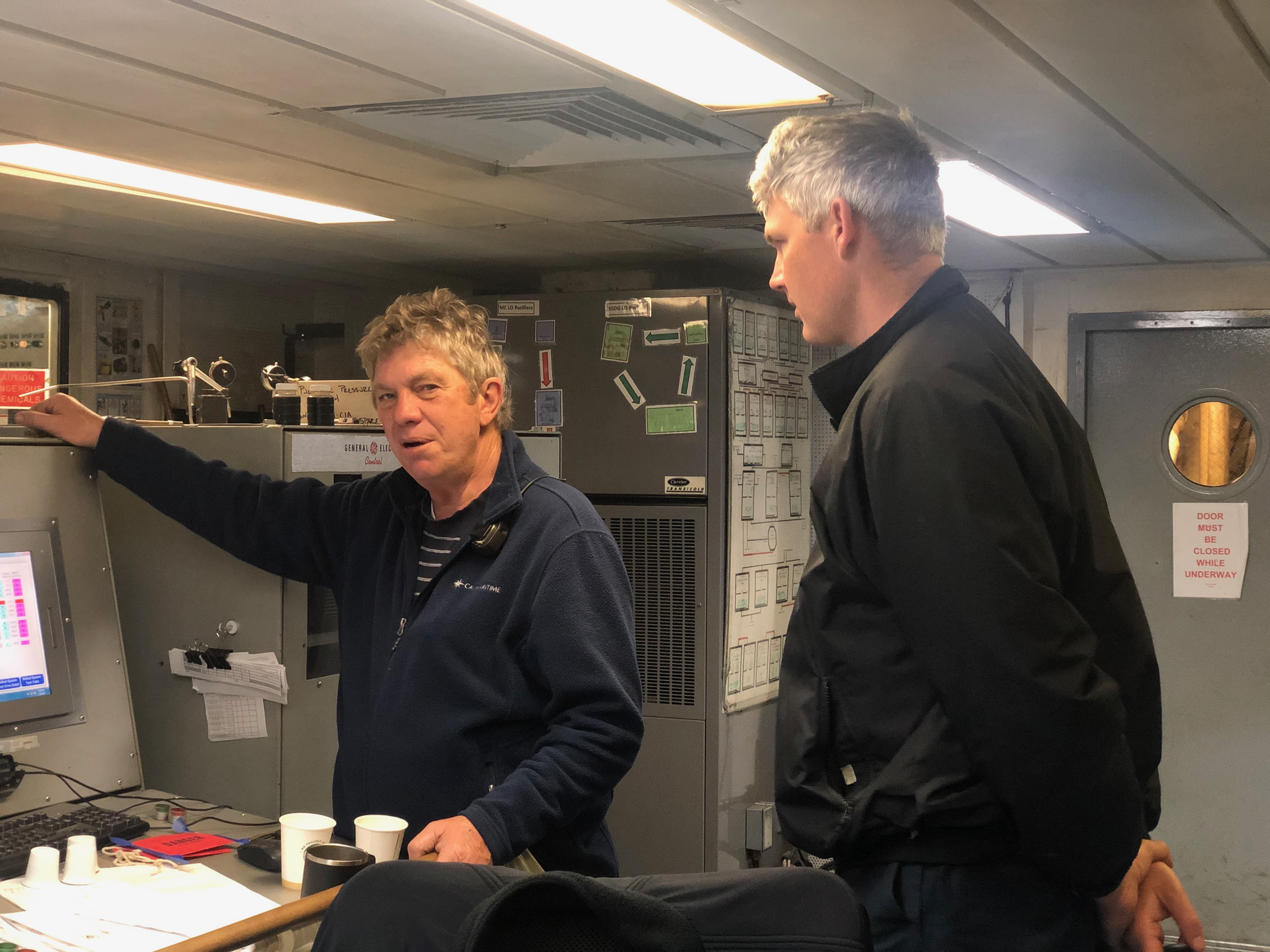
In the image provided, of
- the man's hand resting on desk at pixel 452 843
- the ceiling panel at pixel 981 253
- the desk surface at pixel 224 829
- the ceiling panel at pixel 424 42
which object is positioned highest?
the ceiling panel at pixel 981 253

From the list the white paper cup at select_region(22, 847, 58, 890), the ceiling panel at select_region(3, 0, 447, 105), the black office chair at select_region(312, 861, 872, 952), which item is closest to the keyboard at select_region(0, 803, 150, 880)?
the white paper cup at select_region(22, 847, 58, 890)

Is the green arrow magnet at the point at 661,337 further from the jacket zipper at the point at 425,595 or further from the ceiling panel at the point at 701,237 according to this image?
the jacket zipper at the point at 425,595

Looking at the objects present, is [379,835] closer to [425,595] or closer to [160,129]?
[425,595]

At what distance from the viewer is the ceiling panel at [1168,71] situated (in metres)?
1.86

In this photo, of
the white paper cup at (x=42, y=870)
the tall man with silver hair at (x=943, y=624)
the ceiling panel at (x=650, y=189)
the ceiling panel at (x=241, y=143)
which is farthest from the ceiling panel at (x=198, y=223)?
the tall man with silver hair at (x=943, y=624)

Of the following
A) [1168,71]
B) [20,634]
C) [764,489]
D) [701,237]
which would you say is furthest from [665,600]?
[1168,71]

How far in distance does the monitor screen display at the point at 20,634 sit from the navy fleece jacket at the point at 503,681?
1.77 ft

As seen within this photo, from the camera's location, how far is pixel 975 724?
4.20ft

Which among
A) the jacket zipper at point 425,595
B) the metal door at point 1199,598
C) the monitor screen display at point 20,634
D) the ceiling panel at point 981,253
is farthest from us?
the metal door at point 1199,598

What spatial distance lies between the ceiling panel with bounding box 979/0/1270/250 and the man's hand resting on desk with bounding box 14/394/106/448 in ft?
5.71

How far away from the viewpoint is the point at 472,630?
1976mm

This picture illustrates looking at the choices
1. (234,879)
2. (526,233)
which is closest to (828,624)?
(234,879)

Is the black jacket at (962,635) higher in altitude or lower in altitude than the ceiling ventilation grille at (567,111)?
lower

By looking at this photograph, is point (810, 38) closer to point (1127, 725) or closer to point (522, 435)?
point (1127, 725)
